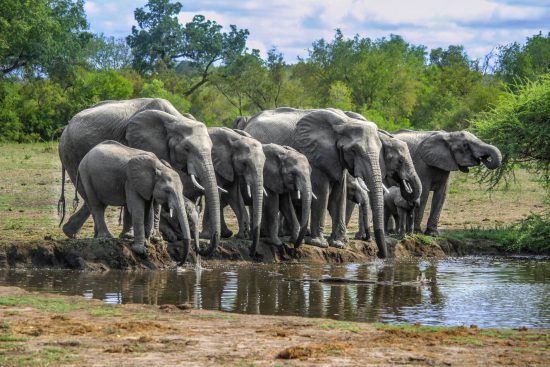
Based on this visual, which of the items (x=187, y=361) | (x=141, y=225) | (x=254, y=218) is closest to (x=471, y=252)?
(x=254, y=218)

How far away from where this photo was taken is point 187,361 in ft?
31.2

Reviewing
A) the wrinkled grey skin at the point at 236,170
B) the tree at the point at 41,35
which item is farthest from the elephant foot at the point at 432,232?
the tree at the point at 41,35

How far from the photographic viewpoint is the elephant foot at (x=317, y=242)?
18.9 metres

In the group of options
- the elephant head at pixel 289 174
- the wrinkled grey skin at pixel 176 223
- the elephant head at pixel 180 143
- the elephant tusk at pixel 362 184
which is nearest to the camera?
the elephant head at pixel 180 143

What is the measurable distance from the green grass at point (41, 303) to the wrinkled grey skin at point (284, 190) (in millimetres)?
5816

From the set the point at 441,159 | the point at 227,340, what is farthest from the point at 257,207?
the point at 227,340

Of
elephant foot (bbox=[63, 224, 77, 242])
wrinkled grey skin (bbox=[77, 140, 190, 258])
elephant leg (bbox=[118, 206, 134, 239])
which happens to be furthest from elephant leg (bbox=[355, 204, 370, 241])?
elephant foot (bbox=[63, 224, 77, 242])

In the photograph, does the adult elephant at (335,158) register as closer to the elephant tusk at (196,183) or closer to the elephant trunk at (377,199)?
the elephant trunk at (377,199)

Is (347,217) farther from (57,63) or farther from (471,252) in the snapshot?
(57,63)

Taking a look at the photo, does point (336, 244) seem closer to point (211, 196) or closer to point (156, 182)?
point (211, 196)

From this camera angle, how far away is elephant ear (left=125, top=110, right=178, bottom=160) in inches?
703

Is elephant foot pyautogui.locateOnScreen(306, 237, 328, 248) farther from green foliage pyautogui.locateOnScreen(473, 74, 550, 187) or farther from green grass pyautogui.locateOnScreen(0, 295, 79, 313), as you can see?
green grass pyautogui.locateOnScreen(0, 295, 79, 313)

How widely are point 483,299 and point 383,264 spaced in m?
4.29

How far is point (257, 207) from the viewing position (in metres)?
17.1
